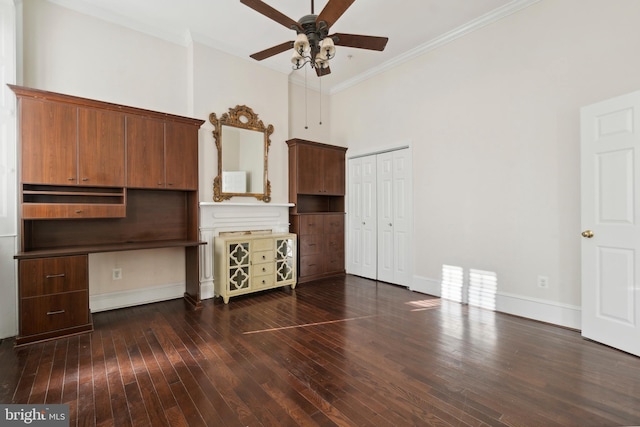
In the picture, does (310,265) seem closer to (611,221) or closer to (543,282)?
(543,282)

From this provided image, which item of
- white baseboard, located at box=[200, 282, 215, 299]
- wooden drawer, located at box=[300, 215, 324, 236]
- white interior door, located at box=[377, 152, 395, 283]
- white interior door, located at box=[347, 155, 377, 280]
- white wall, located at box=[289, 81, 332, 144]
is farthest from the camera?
white wall, located at box=[289, 81, 332, 144]

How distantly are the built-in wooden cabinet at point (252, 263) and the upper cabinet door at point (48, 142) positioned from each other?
5.61 feet

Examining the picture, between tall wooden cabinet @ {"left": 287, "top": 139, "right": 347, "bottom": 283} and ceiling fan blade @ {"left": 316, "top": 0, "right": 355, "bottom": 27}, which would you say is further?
tall wooden cabinet @ {"left": 287, "top": 139, "right": 347, "bottom": 283}

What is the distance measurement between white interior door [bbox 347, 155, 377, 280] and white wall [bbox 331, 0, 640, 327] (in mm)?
810

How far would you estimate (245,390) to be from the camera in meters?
1.92

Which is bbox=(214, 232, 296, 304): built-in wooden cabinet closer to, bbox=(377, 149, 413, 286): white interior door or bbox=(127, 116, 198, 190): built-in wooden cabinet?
A: bbox=(127, 116, 198, 190): built-in wooden cabinet

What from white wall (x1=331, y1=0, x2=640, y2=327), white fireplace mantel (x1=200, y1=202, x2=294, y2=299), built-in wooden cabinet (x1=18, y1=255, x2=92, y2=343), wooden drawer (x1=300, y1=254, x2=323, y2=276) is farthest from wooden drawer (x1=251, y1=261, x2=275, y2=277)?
white wall (x1=331, y1=0, x2=640, y2=327)

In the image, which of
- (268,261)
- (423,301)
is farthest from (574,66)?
(268,261)

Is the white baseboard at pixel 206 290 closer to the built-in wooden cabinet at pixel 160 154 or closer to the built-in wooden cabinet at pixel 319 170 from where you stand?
the built-in wooden cabinet at pixel 160 154

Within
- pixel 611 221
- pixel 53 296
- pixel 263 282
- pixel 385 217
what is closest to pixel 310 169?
pixel 385 217

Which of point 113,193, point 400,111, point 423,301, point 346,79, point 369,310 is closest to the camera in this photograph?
point 113,193

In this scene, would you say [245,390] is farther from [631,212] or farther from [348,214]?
[348,214]

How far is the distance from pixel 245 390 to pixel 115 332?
1.71 m

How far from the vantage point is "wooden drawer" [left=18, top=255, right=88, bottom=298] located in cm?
254
